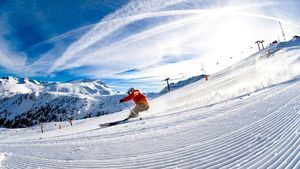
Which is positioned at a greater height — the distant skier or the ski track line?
the distant skier

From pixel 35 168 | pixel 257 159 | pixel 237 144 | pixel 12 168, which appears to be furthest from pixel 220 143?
pixel 12 168

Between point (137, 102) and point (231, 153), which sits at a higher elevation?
point (137, 102)

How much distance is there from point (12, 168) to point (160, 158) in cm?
466

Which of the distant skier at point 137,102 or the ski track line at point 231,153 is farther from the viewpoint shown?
the distant skier at point 137,102

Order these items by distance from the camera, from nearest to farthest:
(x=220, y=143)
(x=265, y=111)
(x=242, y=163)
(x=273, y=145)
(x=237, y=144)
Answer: (x=242, y=163)
(x=273, y=145)
(x=237, y=144)
(x=220, y=143)
(x=265, y=111)

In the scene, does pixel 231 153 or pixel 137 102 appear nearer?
pixel 231 153

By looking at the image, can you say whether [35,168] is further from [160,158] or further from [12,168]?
[160,158]

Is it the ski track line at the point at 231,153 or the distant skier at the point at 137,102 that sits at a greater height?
the distant skier at the point at 137,102

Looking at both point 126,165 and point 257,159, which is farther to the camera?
point 126,165

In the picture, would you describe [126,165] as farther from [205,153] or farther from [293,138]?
[293,138]

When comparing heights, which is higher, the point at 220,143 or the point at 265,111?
the point at 265,111

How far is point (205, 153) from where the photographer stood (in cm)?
733

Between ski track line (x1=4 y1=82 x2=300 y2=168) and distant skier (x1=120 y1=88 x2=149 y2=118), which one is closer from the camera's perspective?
ski track line (x1=4 y1=82 x2=300 y2=168)

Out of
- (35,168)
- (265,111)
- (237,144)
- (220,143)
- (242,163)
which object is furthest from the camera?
(265,111)
